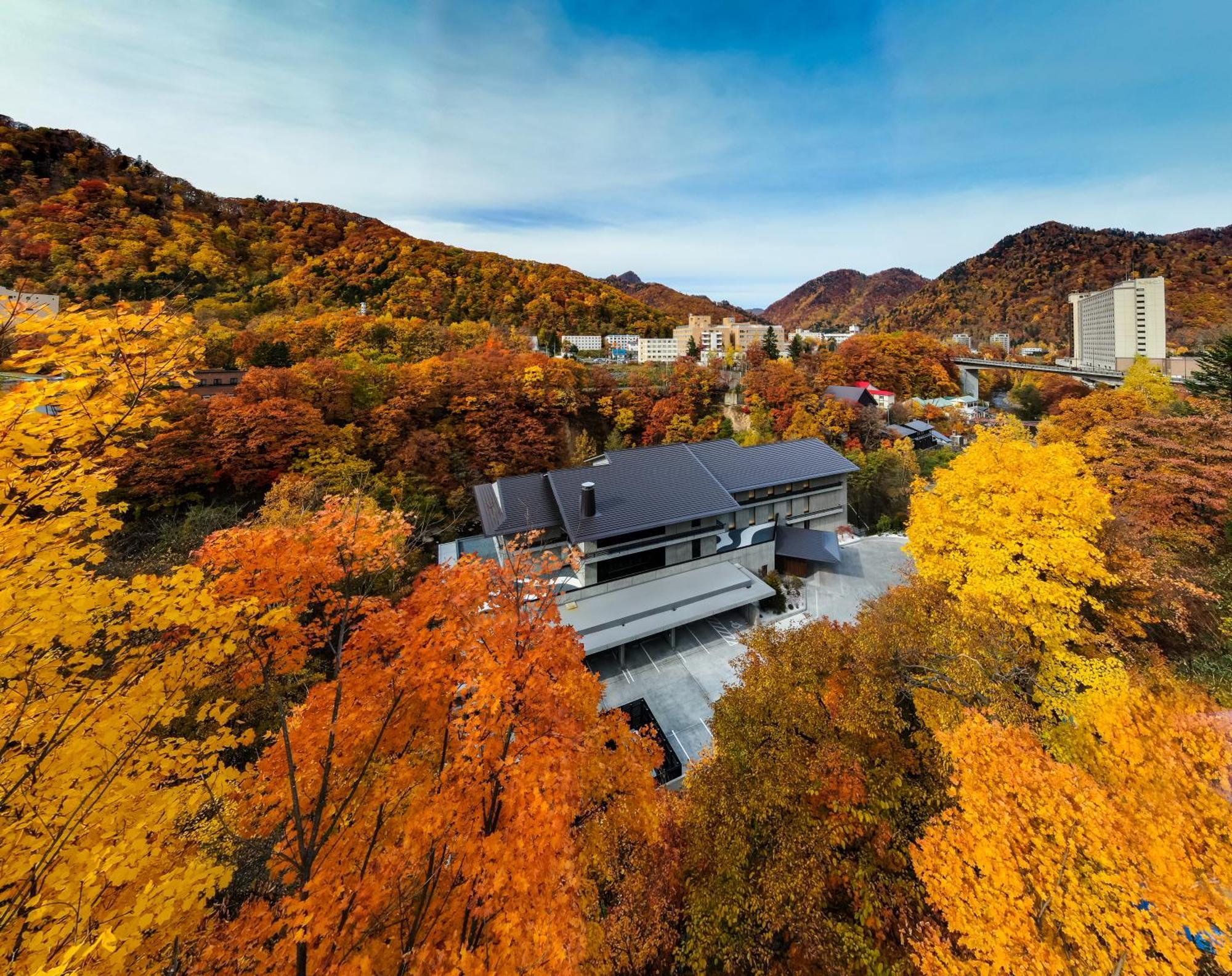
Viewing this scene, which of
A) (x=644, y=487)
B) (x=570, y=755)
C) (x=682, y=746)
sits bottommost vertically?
(x=682, y=746)

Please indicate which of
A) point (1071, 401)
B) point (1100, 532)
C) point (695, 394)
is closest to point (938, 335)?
point (1071, 401)

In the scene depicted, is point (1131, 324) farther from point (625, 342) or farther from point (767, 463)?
point (767, 463)

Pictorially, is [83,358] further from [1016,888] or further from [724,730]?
[1016,888]

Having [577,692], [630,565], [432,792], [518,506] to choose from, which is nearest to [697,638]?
[630,565]

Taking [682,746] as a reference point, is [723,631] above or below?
above

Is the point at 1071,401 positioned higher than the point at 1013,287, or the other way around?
the point at 1013,287
